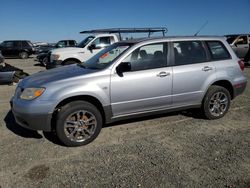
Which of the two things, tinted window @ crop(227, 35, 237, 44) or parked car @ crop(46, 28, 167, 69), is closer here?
parked car @ crop(46, 28, 167, 69)

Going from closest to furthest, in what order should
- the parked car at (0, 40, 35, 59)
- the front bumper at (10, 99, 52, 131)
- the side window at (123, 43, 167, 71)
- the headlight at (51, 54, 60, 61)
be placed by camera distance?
the front bumper at (10, 99, 52, 131) < the side window at (123, 43, 167, 71) < the headlight at (51, 54, 60, 61) < the parked car at (0, 40, 35, 59)

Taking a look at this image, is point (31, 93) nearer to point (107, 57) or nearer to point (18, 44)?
point (107, 57)

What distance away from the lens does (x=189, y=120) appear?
17.2 feet

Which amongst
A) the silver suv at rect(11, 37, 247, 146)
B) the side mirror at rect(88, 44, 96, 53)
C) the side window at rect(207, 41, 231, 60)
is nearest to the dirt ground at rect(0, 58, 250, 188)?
the silver suv at rect(11, 37, 247, 146)

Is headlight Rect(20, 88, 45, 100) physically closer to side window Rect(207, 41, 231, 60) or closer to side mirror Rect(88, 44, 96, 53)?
side window Rect(207, 41, 231, 60)

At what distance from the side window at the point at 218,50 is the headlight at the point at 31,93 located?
3353 millimetres

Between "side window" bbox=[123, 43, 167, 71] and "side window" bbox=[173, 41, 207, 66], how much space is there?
0.91 ft

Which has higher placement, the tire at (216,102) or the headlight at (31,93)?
the headlight at (31,93)

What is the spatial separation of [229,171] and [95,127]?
2104 millimetres

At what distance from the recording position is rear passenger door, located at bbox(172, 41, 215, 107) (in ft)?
15.4

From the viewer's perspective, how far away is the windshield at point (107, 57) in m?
4.49

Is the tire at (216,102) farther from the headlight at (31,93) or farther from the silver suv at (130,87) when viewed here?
the headlight at (31,93)


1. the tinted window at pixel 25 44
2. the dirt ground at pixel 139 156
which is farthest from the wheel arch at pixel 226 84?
the tinted window at pixel 25 44

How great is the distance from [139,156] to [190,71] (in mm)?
1966
